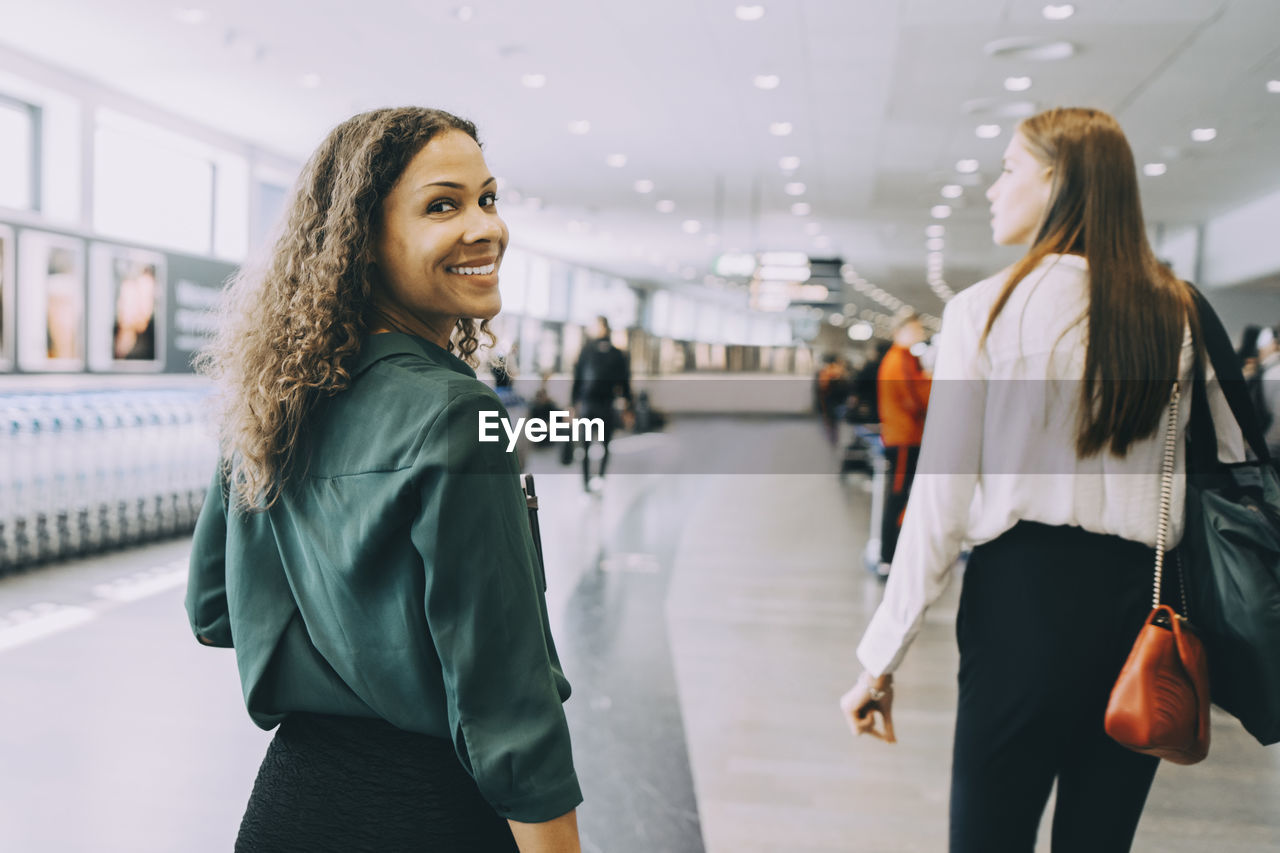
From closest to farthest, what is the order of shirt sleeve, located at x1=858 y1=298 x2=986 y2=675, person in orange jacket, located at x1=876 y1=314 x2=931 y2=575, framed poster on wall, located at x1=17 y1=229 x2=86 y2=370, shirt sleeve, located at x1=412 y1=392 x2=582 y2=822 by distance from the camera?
shirt sleeve, located at x1=412 y1=392 x2=582 y2=822 → shirt sleeve, located at x1=858 y1=298 x2=986 y2=675 → person in orange jacket, located at x1=876 y1=314 x2=931 y2=575 → framed poster on wall, located at x1=17 y1=229 x2=86 y2=370

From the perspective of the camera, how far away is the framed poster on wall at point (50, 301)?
6.86 meters

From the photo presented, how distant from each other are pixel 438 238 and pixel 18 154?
25.5 feet

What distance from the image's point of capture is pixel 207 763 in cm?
320

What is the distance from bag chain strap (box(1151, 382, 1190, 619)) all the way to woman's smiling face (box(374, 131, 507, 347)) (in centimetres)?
97

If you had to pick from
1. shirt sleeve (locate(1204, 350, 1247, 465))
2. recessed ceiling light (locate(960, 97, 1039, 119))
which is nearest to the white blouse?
shirt sleeve (locate(1204, 350, 1247, 465))

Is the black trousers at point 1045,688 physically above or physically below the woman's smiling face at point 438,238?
below

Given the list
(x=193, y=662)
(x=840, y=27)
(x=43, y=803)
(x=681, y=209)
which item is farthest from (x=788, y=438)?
(x=43, y=803)

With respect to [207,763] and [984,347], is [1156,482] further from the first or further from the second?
[207,763]

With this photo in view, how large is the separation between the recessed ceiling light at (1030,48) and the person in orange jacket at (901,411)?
2.45 meters

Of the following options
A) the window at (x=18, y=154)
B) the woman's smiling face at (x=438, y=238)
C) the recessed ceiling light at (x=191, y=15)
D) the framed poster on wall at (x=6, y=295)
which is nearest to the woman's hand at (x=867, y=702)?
the woman's smiling face at (x=438, y=238)

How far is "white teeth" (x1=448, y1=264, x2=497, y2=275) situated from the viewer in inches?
38.7

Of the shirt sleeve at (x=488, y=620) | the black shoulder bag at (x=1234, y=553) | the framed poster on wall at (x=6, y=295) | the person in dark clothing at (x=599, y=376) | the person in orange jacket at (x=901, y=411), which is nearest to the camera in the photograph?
the shirt sleeve at (x=488, y=620)

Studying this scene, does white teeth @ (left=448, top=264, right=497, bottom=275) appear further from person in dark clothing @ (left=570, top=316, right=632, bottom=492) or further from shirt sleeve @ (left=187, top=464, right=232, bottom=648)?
person in dark clothing @ (left=570, top=316, right=632, bottom=492)

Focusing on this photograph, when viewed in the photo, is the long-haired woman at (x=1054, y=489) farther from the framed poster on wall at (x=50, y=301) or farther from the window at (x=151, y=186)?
the window at (x=151, y=186)
